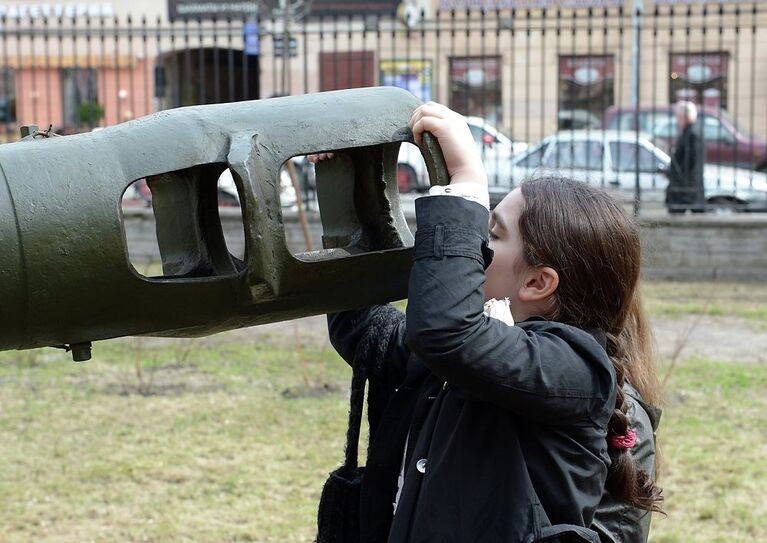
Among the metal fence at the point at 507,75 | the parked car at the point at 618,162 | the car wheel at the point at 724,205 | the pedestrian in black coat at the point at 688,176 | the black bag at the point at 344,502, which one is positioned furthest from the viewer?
the parked car at the point at 618,162

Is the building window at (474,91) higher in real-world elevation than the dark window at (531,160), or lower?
higher

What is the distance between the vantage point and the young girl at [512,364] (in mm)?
1730

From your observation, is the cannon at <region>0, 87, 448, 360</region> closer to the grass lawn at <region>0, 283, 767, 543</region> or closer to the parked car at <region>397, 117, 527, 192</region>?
the grass lawn at <region>0, 283, 767, 543</region>

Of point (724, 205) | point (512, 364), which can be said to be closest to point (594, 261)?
point (512, 364)

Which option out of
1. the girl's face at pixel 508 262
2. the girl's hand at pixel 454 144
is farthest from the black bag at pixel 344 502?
the girl's hand at pixel 454 144

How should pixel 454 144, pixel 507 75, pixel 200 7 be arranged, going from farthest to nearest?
1. pixel 200 7
2. pixel 507 75
3. pixel 454 144

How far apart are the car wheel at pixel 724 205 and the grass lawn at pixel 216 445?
3.87 m

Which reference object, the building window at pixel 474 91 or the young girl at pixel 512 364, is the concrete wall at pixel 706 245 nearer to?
the building window at pixel 474 91

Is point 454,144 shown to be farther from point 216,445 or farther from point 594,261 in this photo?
point 216,445

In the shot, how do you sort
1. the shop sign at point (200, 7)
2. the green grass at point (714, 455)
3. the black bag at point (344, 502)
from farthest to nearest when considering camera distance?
the shop sign at point (200, 7)
the green grass at point (714, 455)
the black bag at point (344, 502)

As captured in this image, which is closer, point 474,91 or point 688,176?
point 688,176

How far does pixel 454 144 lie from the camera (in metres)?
1.85

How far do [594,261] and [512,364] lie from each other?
27 centimetres

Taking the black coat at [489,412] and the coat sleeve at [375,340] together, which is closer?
the black coat at [489,412]
